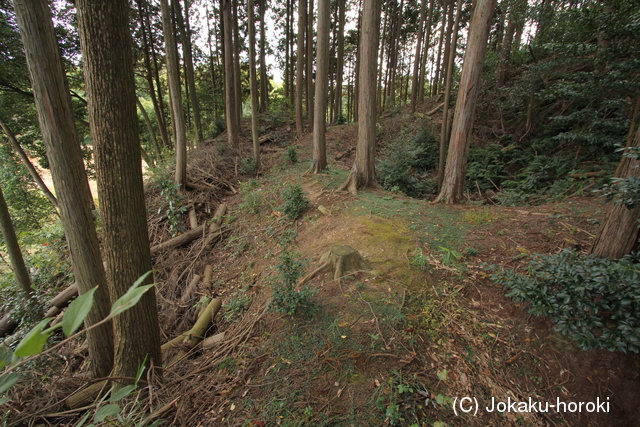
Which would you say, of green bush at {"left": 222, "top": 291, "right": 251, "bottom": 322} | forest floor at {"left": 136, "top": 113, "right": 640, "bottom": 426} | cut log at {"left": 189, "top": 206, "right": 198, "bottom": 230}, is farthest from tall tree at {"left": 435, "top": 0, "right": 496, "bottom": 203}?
cut log at {"left": 189, "top": 206, "right": 198, "bottom": 230}

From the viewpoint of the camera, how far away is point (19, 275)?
5258 mm

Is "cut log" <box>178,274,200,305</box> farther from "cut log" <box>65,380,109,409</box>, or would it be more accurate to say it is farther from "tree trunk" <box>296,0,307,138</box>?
"tree trunk" <box>296,0,307,138</box>

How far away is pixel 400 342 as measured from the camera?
3.14 metres

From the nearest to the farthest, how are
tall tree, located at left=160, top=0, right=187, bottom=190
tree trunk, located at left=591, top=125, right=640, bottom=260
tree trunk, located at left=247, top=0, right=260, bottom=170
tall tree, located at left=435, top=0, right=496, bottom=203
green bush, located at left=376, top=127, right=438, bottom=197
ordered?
1. tree trunk, located at left=591, top=125, right=640, bottom=260
2. tall tree, located at left=435, top=0, right=496, bottom=203
3. tall tree, located at left=160, top=0, right=187, bottom=190
4. green bush, located at left=376, top=127, right=438, bottom=197
5. tree trunk, located at left=247, top=0, right=260, bottom=170

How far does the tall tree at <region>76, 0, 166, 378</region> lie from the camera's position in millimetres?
2422

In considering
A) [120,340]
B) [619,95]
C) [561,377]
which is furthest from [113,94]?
[619,95]

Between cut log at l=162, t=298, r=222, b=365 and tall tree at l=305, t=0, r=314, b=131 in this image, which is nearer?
cut log at l=162, t=298, r=222, b=365

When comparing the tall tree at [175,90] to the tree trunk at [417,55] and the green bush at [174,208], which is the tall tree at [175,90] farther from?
the tree trunk at [417,55]

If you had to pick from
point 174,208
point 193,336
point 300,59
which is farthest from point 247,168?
point 193,336

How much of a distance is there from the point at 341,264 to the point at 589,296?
2.67m

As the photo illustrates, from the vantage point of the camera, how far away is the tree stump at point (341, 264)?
4133 mm

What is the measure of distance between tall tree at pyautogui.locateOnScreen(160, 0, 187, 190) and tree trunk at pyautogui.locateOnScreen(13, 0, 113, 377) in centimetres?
448

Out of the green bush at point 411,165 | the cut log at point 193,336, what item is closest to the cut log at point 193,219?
the cut log at point 193,336

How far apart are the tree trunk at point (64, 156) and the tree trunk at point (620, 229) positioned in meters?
5.75
